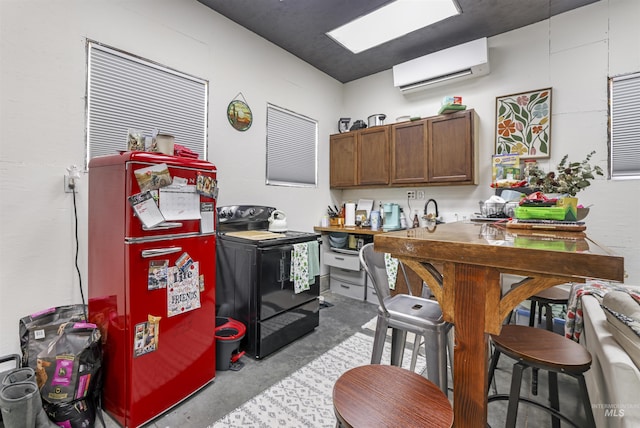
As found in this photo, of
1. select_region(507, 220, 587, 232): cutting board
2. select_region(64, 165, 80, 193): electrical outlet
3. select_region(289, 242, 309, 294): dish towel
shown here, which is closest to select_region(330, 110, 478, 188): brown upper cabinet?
select_region(289, 242, 309, 294): dish towel

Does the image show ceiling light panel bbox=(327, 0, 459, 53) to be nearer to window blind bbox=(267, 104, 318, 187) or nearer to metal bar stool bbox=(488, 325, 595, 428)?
window blind bbox=(267, 104, 318, 187)

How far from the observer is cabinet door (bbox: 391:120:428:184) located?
348 centimetres

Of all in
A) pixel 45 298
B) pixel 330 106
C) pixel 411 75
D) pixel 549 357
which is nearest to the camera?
pixel 549 357

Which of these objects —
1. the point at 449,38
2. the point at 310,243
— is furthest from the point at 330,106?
the point at 310,243

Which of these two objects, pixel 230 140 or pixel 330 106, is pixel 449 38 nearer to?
pixel 330 106

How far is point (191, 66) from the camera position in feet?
8.66

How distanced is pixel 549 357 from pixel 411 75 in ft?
11.2

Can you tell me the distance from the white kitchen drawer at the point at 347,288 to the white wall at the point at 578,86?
5.18 ft

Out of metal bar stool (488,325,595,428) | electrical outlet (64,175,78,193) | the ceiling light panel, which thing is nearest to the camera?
metal bar stool (488,325,595,428)

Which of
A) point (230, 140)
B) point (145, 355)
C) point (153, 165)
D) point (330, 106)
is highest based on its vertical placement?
point (330, 106)

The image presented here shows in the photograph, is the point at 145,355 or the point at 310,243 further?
the point at 310,243

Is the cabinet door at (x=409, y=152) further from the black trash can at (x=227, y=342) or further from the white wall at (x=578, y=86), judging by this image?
the black trash can at (x=227, y=342)

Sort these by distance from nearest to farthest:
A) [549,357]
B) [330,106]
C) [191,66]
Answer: [549,357]
[191,66]
[330,106]

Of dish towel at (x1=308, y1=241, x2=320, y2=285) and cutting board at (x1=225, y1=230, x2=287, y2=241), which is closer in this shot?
cutting board at (x1=225, y1=230, x2=287, y2=241)
